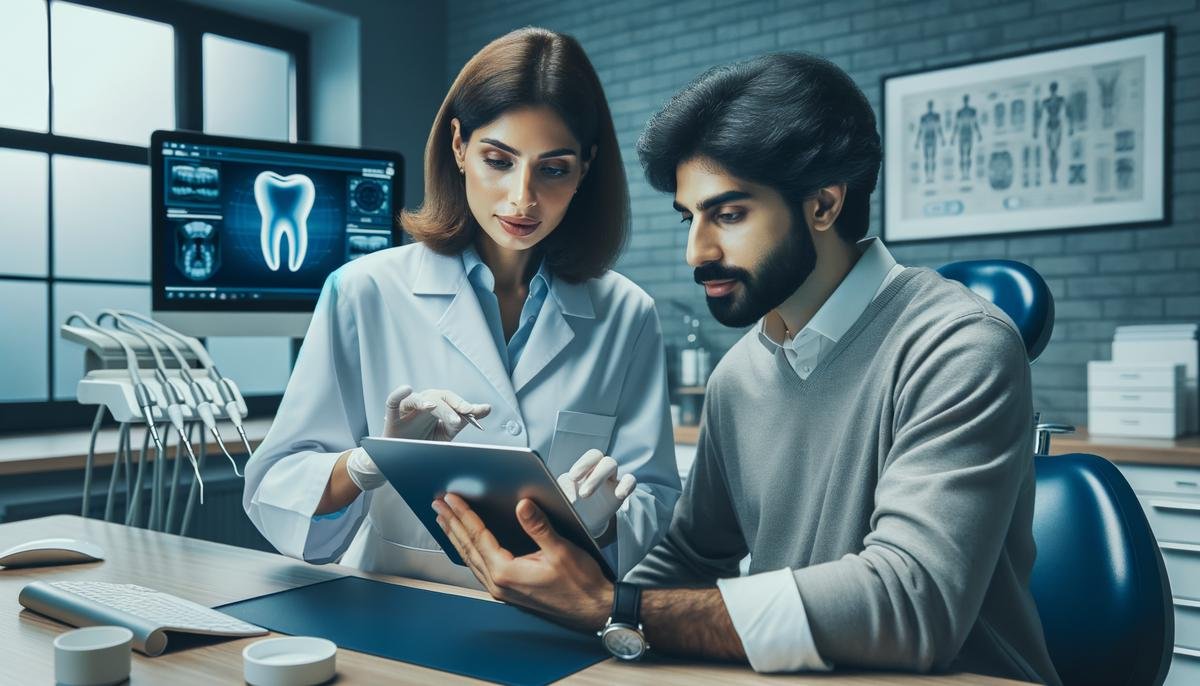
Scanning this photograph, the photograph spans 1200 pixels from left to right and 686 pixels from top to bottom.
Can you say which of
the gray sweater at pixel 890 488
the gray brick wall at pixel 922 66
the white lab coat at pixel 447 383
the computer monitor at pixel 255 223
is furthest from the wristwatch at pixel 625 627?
the gray brick wall at pixel 922 66

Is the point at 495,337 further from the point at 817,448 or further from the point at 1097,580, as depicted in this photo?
the point at 1097,580

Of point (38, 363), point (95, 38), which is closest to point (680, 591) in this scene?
point (38, 363)

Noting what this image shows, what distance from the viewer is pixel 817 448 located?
1156 millimetres

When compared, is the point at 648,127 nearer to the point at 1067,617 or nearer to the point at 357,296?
the point at 357,296

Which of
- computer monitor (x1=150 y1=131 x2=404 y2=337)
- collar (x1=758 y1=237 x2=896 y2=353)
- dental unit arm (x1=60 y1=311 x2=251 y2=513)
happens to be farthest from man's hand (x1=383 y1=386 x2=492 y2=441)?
computer monitor (x1=150 y1=131 x2=404 y2=337)

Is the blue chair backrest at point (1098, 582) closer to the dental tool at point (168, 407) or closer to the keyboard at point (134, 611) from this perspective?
the keyboard at point (134, 611)

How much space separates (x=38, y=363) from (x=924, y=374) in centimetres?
325

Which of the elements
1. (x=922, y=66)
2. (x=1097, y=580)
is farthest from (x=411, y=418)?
(x=922, y=66)

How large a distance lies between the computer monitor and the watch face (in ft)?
6.19

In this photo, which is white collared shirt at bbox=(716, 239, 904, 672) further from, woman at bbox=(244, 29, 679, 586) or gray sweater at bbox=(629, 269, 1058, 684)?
woman at bbox=(244, 29, 679, 586)

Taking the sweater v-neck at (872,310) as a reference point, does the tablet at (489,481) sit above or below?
below

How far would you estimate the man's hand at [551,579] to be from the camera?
0.93m

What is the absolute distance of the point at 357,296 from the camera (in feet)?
4.57

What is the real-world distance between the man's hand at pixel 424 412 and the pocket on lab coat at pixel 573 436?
0.71ft
